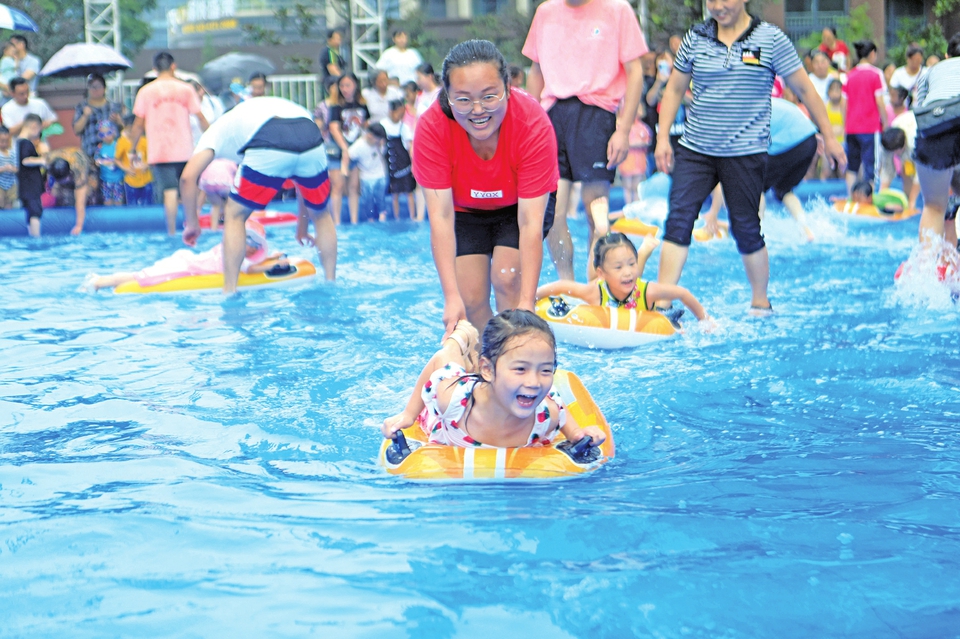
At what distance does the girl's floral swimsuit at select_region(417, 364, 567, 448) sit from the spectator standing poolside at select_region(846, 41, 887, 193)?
386 inches

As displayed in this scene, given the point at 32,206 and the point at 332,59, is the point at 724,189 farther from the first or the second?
the point at 332,59

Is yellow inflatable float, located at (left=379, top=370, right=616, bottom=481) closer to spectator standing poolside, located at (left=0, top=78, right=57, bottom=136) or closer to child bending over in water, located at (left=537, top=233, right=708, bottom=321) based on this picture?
child bending over in water, located at (left=537, top=233, right=708, bottom=321)

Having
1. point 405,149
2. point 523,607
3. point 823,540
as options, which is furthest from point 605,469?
point 405,149

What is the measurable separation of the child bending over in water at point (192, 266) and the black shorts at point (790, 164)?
400cm

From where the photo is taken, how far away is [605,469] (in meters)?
3.76

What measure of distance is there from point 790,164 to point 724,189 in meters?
2.92

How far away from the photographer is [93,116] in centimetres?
1298

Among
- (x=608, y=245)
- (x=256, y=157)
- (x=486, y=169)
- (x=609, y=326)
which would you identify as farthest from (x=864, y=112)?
(x=486, y=169)

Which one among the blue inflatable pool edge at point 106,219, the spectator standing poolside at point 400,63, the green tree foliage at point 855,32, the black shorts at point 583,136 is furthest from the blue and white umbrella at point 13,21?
the green tree foliage at point 855,32

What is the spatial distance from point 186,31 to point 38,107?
116ft

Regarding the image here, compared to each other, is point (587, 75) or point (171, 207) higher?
point (587, 75)

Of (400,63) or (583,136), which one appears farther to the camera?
(400,63)

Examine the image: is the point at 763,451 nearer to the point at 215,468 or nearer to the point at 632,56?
the point at 215,468

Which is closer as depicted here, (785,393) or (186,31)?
(785,393)
